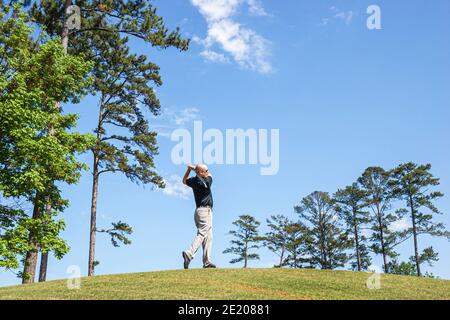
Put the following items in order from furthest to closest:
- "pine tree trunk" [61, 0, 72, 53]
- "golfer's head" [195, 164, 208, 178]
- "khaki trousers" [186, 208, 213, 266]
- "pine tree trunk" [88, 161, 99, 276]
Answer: "pine tree trunk" [88, 161, 99, 276] < "pine tree trunk" [61, 0, 72, 53] < "golfer's head" [195, 164, 208, 178] < "khaki trousers" [186, 208, 213, 266]

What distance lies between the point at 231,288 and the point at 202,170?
411 centimetres

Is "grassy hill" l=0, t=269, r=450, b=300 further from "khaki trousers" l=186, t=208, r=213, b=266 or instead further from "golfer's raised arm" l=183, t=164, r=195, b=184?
"golfer's raised arm" l=183, t=164, r=195, b=184

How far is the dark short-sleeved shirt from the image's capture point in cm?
1384

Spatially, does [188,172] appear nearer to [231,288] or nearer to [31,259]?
[231,288]

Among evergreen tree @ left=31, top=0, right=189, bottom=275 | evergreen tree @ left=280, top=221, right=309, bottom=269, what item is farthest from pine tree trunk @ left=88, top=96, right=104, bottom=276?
evergreen tree @ left=280, top=221, right=309, bottom=269

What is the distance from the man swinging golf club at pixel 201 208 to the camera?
44.4 ft

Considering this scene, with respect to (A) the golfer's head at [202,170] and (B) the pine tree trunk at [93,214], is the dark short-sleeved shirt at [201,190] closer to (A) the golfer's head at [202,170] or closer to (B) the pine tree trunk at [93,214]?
(A) the golfer's head at [202,170]

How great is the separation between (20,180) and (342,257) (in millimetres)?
41547

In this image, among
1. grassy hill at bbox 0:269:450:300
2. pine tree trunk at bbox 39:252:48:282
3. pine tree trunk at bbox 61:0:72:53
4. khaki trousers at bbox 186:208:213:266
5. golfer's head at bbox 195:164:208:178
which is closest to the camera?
grassy hill at bbox 0:269:450:300

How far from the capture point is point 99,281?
13.0m

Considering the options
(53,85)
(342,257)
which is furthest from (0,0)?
(342,257)

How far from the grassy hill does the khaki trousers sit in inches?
30.6

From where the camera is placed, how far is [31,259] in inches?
803

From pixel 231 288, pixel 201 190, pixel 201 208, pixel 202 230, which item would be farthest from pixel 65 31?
pixel 231 288
